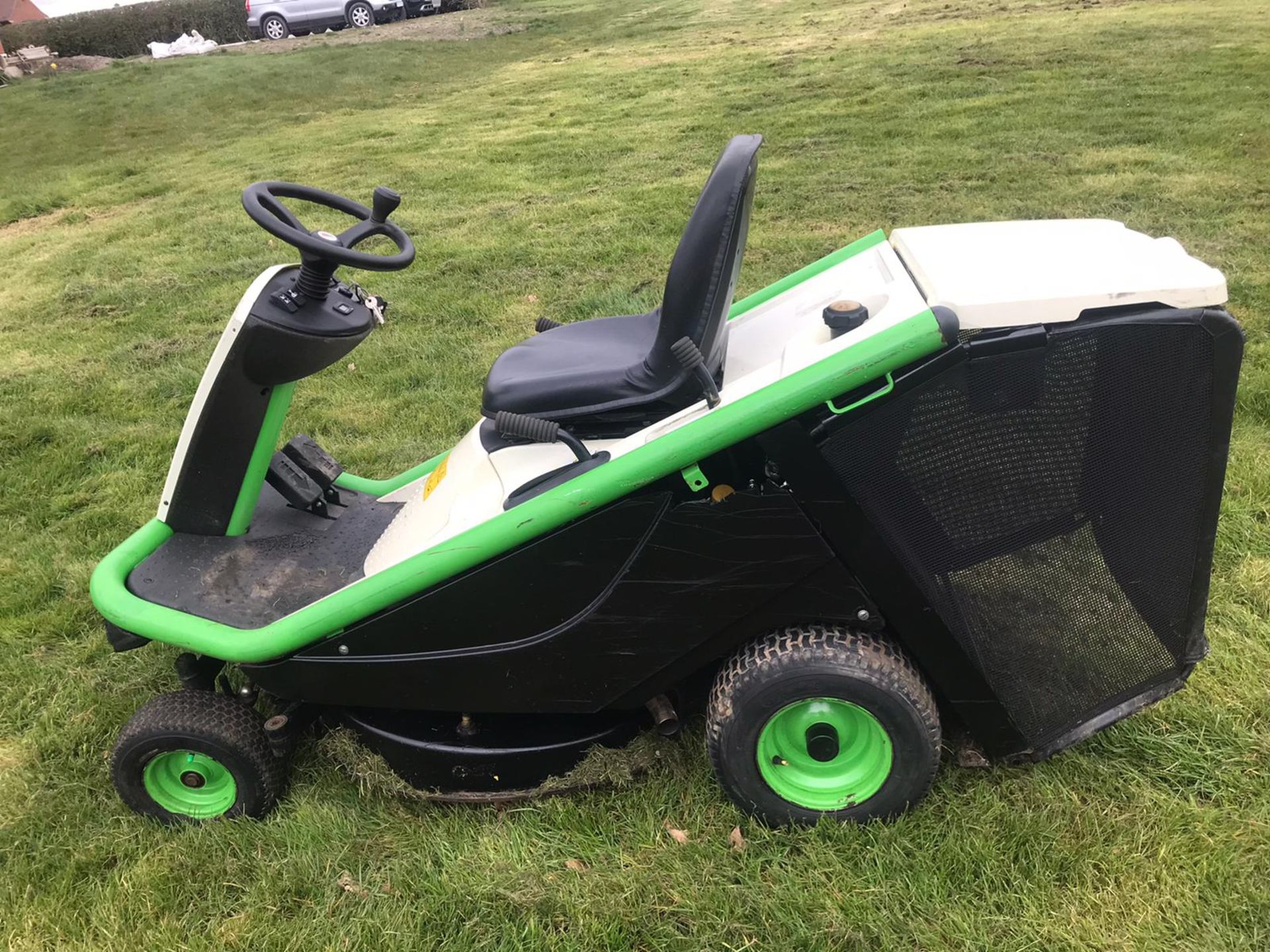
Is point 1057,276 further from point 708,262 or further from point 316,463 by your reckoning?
point 316,463

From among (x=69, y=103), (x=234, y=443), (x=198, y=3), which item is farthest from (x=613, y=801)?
(x=198, y=3)

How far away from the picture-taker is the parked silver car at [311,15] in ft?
61.0

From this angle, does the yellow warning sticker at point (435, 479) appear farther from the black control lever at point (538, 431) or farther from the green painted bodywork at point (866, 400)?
the green painted bodywork at point (866, 400)

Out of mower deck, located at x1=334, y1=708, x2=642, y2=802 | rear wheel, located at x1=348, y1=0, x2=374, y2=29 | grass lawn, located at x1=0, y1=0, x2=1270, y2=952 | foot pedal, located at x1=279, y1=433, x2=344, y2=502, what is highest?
foot pedal, located at x1=279, y1=433, x2=344, y2=502

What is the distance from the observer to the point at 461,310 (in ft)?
16.7

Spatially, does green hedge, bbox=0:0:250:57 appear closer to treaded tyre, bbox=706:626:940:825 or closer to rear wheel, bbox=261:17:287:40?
rear wheel, bbox=261:17:287:40

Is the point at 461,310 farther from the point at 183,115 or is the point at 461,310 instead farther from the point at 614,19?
the point at 614,19

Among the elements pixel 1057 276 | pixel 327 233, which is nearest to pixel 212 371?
pixel 327 233

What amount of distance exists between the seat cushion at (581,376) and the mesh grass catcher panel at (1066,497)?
453 millimetres

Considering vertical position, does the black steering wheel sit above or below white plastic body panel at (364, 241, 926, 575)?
above

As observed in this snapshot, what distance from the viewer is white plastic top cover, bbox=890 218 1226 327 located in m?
1.54

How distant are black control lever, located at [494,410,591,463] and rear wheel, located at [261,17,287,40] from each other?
66.2 feet

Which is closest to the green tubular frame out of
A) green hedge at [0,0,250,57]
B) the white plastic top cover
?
the white plastic top cover

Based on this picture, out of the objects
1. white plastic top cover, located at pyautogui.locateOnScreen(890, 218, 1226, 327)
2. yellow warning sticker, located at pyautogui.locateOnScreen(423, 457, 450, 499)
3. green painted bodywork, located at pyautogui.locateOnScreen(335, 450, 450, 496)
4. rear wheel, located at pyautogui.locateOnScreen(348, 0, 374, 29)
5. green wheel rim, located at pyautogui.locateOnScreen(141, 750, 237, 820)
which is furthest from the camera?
rear wheel, located at pyautogui.locateOnScreen(348, 0, 374, 29)
